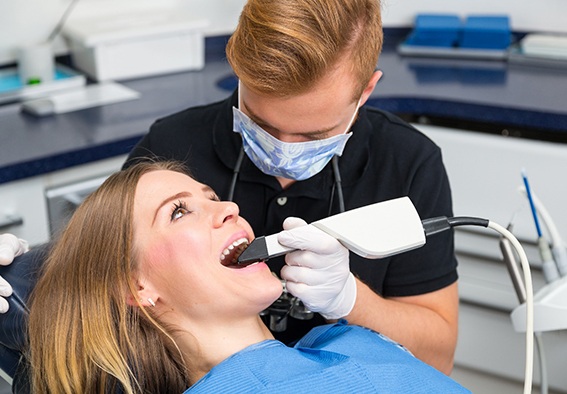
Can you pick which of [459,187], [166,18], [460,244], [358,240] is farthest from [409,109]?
[358,240]

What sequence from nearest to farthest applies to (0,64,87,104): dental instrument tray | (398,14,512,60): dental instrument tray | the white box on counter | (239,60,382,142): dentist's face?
(239,60,382,142): dentist's face < (0,64,87,104): dental instrument tray < the white box on counter < (398,14,512,60): dental instrument tray

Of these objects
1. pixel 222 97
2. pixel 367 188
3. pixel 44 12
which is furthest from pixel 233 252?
pixel 44 12

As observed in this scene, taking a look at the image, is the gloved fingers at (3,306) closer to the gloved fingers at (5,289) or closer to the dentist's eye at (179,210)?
the gloved fingers at (5,289)

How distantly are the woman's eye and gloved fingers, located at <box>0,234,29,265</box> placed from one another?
0.30 meters

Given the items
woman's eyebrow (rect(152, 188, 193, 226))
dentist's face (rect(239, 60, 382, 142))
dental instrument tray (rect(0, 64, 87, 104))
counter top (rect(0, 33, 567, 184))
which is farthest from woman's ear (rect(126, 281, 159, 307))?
dental instrument tray (rect(0, 64, 87, 104))

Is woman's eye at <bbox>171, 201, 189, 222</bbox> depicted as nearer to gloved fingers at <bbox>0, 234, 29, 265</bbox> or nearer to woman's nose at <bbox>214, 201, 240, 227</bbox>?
woman's nose at <bbox>214, 201, 240, 227</bbox>

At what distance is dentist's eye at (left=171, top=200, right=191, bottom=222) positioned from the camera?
4.49 ft

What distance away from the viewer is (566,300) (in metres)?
1.56

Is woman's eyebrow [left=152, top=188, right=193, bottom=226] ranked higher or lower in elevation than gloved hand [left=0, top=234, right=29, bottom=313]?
higher

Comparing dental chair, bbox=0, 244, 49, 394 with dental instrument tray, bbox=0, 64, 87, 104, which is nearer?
dental chair, bbox=0, 244, 49, 394

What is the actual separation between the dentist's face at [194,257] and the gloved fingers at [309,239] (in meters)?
0.11

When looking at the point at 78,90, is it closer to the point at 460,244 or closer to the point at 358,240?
the point at 460,244

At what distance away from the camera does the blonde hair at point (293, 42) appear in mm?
1278

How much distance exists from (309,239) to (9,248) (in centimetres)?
57
